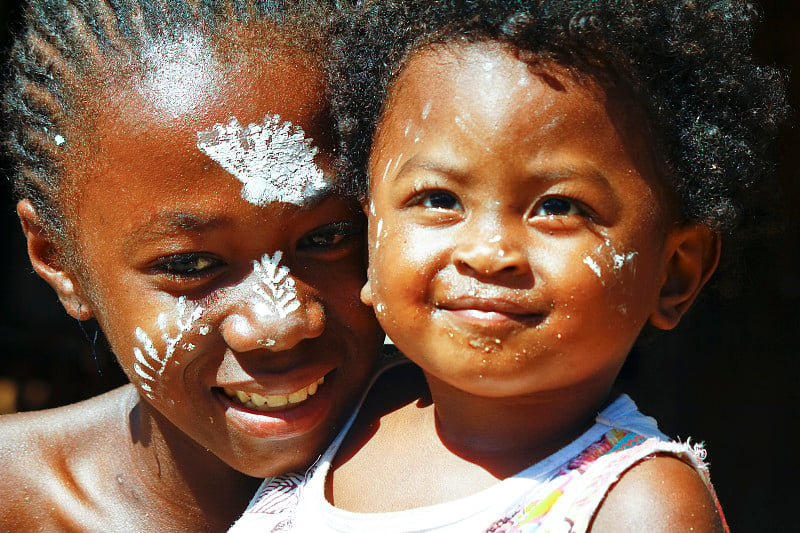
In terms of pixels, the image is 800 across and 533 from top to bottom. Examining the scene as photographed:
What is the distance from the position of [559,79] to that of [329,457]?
816 millimetres

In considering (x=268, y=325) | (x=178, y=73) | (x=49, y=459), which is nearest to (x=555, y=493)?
(x=268, y=325)

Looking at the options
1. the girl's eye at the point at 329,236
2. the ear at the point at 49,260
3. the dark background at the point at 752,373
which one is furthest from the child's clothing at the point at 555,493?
the dark background at the point at 752,373

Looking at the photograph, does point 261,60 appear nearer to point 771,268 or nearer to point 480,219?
point 480,219

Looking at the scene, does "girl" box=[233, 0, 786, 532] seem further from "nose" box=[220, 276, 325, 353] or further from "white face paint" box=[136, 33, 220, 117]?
"white face paint" box=[136, 33, 220, 117]

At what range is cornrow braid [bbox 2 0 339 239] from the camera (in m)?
1.78

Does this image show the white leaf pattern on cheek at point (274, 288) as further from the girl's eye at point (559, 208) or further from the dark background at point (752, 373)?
the dark background at point (752, 373)

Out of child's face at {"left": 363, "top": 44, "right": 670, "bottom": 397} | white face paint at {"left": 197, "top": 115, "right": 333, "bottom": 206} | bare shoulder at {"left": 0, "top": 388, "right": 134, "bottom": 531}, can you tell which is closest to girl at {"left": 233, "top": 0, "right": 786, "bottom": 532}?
child's face at {"left": 363, "top": 44, "right": 670, "bottom": 397}

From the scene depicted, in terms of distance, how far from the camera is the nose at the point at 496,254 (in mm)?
1412

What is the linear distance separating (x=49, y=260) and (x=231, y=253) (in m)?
0.51

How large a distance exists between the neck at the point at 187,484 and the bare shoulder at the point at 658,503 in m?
1.00

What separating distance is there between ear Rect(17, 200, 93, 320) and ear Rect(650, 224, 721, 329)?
3.67 ft

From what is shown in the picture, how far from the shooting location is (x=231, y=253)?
175cm

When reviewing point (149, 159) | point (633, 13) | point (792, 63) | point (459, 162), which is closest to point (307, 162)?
point (149, 159)

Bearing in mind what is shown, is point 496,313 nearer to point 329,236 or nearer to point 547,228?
point 547,228
